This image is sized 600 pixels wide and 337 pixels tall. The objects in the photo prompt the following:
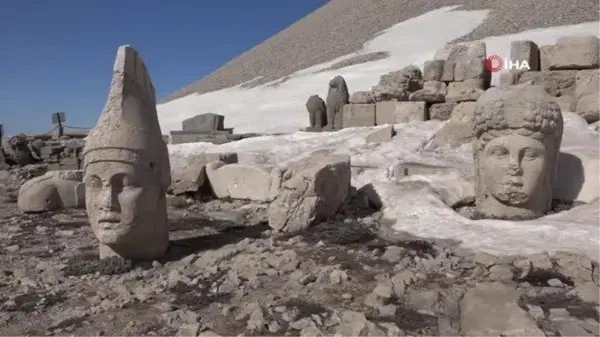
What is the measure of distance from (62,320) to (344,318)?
6.09 ft

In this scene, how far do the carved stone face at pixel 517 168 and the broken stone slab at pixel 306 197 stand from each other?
1.78m

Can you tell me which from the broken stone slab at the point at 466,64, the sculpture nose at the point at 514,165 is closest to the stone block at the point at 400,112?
the broken stone slab at the point at 466,64

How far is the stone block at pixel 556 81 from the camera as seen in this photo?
997 centimetres

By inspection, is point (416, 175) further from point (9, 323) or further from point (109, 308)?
point (9, 323)

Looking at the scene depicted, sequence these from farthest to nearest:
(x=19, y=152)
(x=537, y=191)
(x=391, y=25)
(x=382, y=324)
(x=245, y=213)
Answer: (x=391, y=25) < (x=19, y=152) < (x=245, y=213) < (x=537, y=191) < (x=382, y=324)

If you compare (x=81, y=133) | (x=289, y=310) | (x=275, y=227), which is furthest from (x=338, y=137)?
(x=81, y=133)

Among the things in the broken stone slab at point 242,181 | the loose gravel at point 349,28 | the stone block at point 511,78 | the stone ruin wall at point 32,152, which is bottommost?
the broken stone slab at point 242,181

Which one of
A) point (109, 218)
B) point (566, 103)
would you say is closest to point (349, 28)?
point (566, 103)

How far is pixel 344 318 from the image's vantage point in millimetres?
3285

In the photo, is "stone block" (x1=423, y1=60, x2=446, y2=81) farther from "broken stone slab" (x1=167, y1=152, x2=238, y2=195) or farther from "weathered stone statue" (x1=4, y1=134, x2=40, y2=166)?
"weathered stone statue" (x1=4, y1=134, x2=40, y2=166)

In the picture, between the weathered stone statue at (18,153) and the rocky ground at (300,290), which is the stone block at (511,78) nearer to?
the rocky ground at (300,290)

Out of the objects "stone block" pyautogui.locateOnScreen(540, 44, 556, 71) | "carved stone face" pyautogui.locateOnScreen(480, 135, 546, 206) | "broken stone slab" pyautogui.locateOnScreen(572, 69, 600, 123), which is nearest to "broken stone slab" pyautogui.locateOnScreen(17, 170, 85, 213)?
"carved stone face" pyautogui.locateOnScreen(480, 135, 546, 206)

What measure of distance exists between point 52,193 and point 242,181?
2867 millimetres

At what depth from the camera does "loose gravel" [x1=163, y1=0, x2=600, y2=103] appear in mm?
27297
